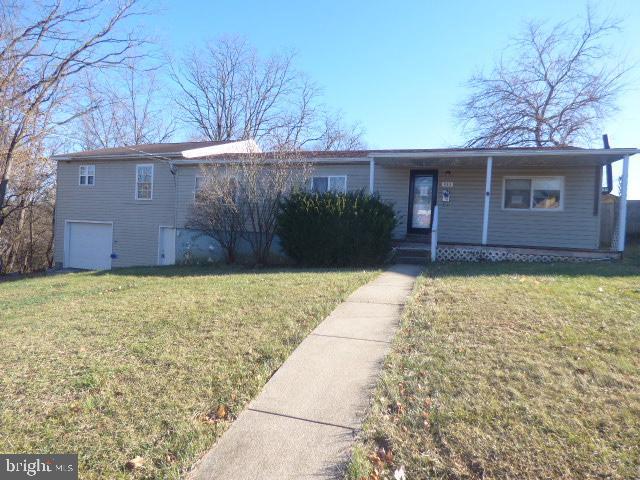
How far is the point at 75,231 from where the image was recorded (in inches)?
685

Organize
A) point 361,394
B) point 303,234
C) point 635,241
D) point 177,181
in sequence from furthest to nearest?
point 635,241
point 177,181
point 303,234
point 361,394

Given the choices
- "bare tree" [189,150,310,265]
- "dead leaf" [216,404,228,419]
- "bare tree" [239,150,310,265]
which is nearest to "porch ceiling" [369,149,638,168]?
"bare tree" [239,150,310,265]

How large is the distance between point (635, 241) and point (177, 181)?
1846 centimetres

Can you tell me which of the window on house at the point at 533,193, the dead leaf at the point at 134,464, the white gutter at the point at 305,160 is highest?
the white gutter at the point at 305,160

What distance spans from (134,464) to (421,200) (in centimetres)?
1217

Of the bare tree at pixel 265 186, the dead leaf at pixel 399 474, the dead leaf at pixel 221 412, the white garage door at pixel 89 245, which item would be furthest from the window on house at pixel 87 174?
the dead leaf at pixel 399 474

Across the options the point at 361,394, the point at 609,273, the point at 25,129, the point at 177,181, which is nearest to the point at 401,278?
the point at 609,273

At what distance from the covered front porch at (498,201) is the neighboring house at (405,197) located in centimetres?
3

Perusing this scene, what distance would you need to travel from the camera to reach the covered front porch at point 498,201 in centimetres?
1112

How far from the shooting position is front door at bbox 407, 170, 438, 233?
13.5 metres

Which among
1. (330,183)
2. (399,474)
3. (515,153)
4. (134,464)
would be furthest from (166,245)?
(399,474)

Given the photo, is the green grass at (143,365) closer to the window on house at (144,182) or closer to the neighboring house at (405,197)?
the neighboring house at (405,197)

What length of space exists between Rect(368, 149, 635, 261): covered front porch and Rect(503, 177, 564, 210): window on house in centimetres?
3

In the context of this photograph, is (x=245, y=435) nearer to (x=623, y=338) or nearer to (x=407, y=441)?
(x=407, y=441)
